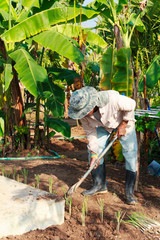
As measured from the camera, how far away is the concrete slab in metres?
2.32

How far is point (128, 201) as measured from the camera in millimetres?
3139

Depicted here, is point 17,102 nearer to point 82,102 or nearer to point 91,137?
point 91,137

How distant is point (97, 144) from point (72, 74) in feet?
8.18

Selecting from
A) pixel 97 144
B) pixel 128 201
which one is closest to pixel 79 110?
pixel 97 144

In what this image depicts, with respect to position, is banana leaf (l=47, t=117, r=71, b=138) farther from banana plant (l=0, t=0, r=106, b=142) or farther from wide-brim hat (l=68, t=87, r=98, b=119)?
wide-brim hat (l=68, t=87, r=98, b=119)

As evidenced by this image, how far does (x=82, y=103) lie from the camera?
8.50 ft

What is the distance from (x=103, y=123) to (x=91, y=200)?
95 cm

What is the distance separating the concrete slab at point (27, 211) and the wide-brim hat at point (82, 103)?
85cm

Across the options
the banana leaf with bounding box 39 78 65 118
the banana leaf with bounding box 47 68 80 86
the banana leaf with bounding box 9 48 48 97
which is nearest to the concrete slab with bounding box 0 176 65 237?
the banana leaf with bounding box 9 48 48 97

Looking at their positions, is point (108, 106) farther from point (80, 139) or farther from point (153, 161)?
point (80, 139)

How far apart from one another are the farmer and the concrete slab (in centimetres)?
71

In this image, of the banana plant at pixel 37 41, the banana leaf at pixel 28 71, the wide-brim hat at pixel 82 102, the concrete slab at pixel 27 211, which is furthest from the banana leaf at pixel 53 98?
the concrete slab at pixel 27 211

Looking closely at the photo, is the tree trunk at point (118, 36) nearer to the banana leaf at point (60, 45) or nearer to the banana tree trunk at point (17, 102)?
the banana leaf at point (60, 45)

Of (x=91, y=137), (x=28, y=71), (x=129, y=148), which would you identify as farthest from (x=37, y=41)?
(x=129, y=148)
